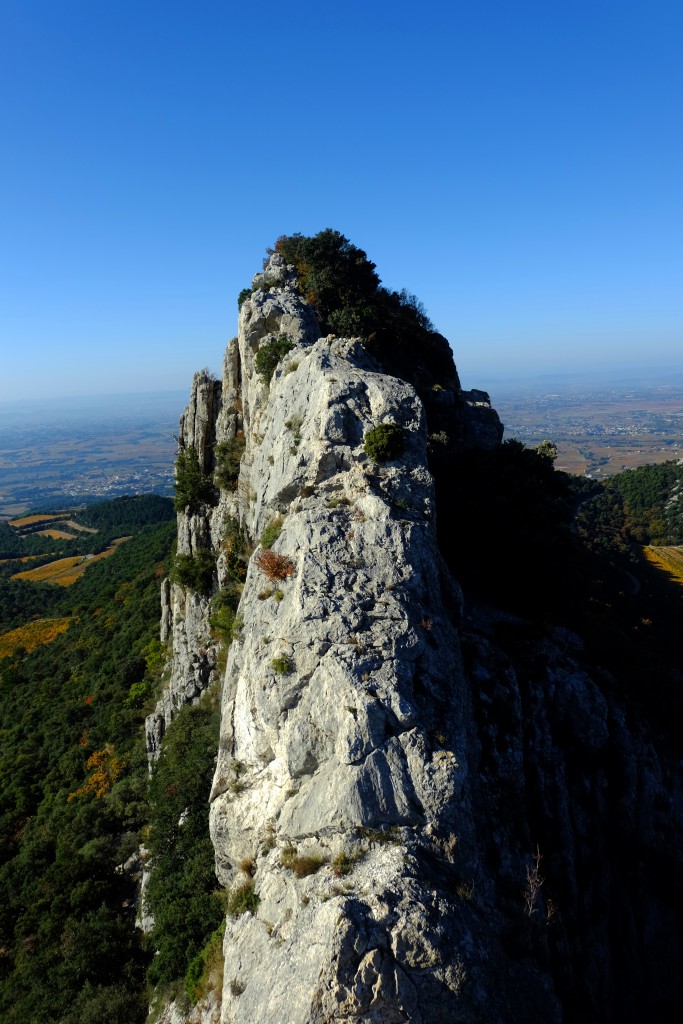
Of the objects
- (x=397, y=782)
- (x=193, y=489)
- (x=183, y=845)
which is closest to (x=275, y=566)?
(x=397, y=782)

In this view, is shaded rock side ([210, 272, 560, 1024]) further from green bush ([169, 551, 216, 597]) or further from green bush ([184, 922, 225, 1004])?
green bush ([169, 551, 216, 597])

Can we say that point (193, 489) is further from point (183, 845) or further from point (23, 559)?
point (23, 559)

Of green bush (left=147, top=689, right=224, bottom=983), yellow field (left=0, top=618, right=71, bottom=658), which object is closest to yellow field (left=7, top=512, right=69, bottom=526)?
yellow field (left=0, top=618, right=71, bottom=658)

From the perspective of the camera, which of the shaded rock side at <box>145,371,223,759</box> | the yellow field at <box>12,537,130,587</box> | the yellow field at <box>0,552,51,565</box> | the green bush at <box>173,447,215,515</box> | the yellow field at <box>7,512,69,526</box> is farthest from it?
the yellow field at <box>7,512,69,526</box>

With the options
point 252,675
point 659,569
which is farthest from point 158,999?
point 659,569

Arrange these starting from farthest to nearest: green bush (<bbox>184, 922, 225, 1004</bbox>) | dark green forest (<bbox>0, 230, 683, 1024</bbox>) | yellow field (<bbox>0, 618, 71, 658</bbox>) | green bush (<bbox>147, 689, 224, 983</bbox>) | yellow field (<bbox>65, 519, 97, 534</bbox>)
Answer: yellow field (<bbox>65, 519, 97, 534</bbox>), yellow field (<bbox>0, 618, 71, 658</bbox>), dark green forest (<bbox>0, 230, 683, 1024</bbox>), green bush (<bbox>147, 689, 224, 983</bbox>), green bush (<bbox>184, 922, 225, 1004</bbox>)

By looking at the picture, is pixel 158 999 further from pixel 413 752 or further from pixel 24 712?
pixel 24 712
